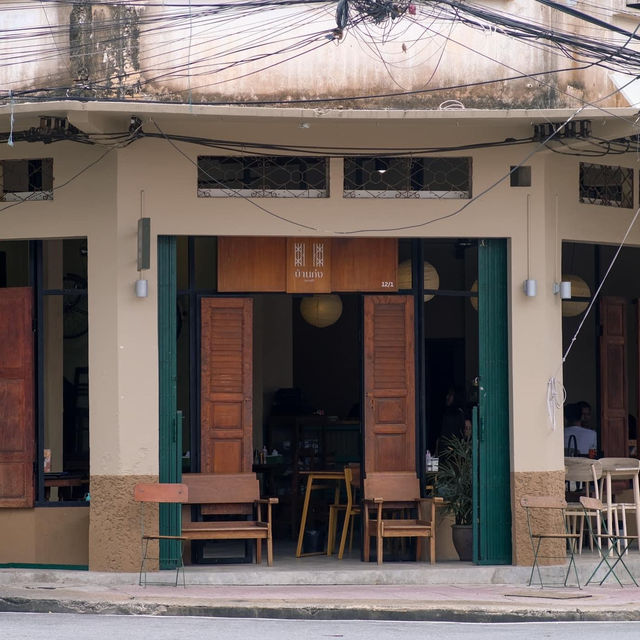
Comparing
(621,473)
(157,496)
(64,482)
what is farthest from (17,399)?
(621,473)

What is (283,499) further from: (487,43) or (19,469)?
(487,43)

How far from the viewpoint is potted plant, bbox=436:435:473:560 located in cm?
1502

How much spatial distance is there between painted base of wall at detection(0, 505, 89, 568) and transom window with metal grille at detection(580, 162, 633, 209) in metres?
6.79

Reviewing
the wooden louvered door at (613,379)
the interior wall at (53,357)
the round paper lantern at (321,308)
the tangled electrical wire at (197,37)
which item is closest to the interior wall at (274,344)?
the round paper lantern at (321,308)

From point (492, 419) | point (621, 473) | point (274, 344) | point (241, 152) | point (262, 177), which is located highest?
point (241, 152)

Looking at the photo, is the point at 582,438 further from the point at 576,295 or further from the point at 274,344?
the point at 274,344

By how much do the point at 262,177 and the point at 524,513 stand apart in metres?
4.66

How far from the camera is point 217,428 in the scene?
48.8ft

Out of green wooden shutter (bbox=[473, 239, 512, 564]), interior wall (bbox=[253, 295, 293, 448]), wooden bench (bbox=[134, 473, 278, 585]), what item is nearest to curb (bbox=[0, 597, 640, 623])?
wooden bench (bbox=[134, 473, 278, 585])

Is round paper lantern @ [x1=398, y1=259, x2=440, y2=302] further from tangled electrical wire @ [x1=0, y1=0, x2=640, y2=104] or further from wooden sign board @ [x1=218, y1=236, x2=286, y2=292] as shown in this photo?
tangled electrical wire @ [x1=0, y1=0, x2=640, y2=104]

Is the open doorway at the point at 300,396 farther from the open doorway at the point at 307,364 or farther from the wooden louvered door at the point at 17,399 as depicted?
the wooden louvered door at the point at 17,399

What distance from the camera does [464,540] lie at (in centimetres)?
1505

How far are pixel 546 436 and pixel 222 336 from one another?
3.74m

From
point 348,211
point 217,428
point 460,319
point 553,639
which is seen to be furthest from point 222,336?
point 460,319
